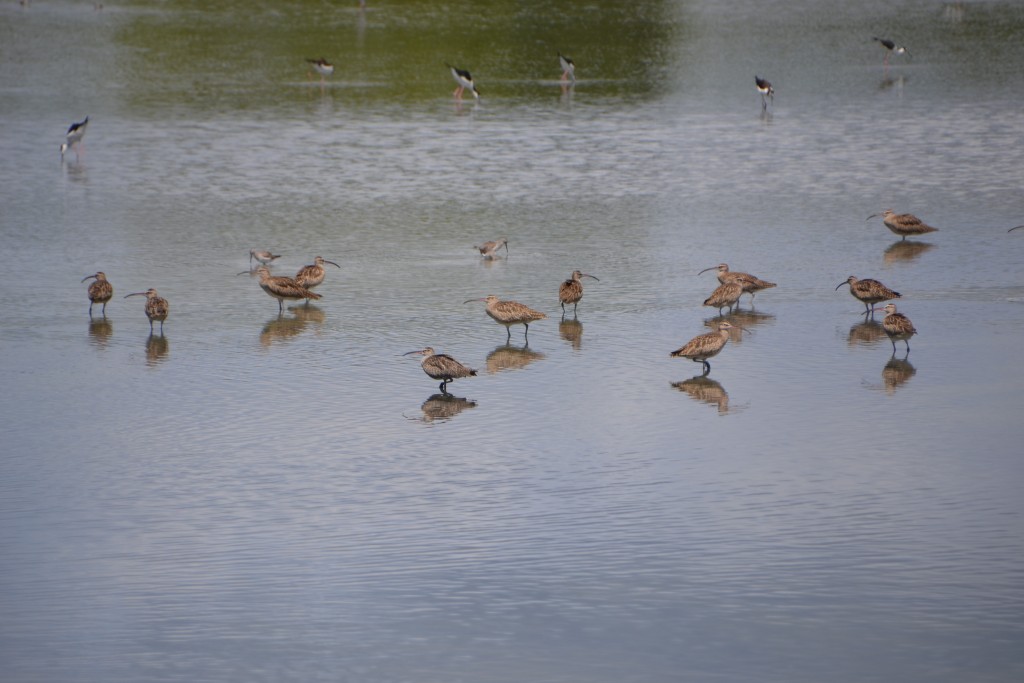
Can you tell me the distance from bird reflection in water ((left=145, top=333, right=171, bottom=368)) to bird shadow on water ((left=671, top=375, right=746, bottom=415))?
591cm

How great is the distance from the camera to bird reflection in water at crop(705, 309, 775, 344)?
19898 millimetres

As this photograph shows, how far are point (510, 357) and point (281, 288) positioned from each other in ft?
12.5

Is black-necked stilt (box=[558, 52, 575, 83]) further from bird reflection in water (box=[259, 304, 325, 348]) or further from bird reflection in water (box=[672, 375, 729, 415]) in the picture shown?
bird reflection in water (box=[672, 375, 729, 415])

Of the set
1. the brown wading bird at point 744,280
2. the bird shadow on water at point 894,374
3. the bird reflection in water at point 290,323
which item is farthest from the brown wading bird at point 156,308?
the bird shadow on water at point 894,374

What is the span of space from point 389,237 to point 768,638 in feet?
53.0

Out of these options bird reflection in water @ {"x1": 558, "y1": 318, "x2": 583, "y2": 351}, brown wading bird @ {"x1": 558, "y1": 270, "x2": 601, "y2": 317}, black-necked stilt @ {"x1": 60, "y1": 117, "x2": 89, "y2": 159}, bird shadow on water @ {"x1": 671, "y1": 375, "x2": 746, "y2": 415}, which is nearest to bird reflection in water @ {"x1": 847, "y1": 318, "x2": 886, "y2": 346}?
bird shadow on water @ {"x1": 671, "y1": 375, "x2": 746, "y2": 415}

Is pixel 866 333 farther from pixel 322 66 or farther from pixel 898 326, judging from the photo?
pixel 322 66

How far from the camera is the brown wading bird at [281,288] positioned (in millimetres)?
20984

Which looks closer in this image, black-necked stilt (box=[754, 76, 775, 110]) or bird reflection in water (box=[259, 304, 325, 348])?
bird reflection in water (box=[259, 304, 325, 348])

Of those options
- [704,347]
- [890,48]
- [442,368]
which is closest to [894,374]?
[704,347]

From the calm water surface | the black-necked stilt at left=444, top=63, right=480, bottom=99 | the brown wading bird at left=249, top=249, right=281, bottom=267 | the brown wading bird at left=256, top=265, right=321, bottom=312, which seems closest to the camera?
the calm water surface

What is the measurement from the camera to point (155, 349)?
19203mm

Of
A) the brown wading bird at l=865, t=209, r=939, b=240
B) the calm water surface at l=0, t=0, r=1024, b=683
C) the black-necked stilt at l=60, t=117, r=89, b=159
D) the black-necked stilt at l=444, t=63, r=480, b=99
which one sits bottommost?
the calm water surface at l=0, t=0, r=1024, b=683

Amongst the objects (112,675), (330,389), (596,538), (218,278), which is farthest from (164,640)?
(218,278)
